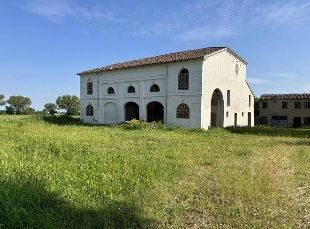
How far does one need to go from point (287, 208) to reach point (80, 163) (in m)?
6.43

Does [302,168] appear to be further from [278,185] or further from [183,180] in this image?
[183,180]

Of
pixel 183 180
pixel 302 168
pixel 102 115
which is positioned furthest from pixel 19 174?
pixel 102 115

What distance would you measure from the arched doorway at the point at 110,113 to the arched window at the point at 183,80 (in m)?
10.4

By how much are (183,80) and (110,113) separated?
39.0 feet

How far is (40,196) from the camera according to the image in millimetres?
6816

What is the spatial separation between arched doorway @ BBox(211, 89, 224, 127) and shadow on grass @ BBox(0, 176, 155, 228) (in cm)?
2863

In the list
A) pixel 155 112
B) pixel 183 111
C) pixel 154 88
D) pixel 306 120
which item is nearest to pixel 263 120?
pixel 306 120

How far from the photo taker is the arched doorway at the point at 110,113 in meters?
39.7

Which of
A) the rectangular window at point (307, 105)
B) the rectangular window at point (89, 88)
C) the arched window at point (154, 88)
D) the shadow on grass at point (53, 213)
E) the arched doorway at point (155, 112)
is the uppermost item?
the rectangular window at point (89, 88)

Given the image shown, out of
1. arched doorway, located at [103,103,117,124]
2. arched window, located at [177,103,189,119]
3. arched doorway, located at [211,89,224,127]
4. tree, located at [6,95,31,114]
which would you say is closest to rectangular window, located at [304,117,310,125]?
arched doorway, located at [211,89,224,127]

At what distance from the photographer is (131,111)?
132 feet

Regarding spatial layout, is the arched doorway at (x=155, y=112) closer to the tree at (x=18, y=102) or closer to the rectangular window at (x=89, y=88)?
the rectangular window at (x=89, y=88)

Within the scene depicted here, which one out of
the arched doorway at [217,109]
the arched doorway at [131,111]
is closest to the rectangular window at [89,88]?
the arched doorway at [131,111]

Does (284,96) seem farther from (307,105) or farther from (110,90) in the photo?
(110,90)
